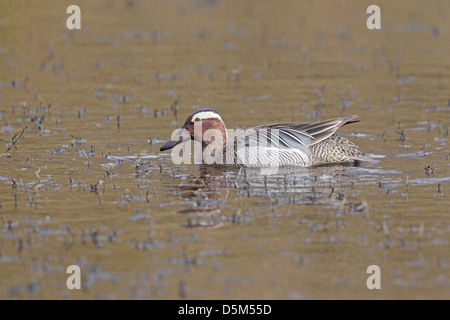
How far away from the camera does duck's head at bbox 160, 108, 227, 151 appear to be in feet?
33.8

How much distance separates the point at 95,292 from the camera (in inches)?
237

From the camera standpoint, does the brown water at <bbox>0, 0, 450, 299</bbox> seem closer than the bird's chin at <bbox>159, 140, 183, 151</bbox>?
Yes

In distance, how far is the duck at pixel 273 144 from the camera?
32.7 feet

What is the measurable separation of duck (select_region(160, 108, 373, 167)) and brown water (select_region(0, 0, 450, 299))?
13.1 inches

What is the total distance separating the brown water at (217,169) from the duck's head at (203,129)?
0.53 meters

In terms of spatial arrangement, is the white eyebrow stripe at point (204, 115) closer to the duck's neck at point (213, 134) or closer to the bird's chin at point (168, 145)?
the duck's neck at point (213, 134)

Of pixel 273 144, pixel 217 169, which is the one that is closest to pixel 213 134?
pixel 217 169

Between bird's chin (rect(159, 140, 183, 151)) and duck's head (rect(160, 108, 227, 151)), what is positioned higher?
duck's head (rect(160, 108, 227, 151))

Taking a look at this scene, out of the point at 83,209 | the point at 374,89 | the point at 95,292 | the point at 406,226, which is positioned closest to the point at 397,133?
the point at 374,89

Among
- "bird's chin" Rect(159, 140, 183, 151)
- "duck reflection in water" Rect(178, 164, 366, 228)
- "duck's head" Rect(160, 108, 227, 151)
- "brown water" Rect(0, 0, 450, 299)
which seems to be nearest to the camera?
"brown water" Rect(0, 0, 450, 299)

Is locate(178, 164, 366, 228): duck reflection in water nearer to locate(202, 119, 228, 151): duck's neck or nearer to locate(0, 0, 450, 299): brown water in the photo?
locate(0, 0, 450, 299): brown water

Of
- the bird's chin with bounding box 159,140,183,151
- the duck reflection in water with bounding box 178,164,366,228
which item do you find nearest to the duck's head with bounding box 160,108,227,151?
the bird's chin with bounding box 159,140,183,151

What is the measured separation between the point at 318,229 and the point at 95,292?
2256 mm

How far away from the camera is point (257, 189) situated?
868 centimetres
